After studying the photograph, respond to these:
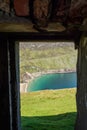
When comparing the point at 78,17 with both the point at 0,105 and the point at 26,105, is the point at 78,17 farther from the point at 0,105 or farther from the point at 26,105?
the point at 26,105

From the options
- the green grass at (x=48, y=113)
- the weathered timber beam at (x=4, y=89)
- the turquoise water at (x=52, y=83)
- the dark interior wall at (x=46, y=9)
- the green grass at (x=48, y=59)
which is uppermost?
the dark interior wall at (x=46, y=9)

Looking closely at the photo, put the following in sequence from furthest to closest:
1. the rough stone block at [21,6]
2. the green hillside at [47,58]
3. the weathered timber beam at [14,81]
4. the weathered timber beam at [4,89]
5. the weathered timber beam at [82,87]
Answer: the green hillside at [47,58] → the weathered timber beam at [14,81] → the weathered timber beam at [4,89] → the weathered timber beam at [82,87] → the rough stone block at [21,6]

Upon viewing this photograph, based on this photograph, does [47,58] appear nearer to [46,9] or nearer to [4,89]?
[4,89]

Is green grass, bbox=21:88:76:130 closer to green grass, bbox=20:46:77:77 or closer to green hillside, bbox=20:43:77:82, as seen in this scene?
green grass, bbox=20:46:77:77

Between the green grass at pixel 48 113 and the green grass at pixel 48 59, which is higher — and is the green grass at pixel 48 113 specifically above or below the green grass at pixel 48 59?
above

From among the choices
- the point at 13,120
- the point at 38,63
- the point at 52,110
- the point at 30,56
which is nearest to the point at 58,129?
the point at 13,120

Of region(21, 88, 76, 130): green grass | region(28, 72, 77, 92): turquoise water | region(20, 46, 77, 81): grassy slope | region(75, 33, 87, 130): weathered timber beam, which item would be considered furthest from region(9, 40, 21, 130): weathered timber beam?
region(20, 46, 77, 81): grassy slope

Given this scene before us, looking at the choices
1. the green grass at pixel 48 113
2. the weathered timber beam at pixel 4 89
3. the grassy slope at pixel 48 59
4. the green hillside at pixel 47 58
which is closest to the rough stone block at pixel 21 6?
the weathered timber beam at pixel 4 89

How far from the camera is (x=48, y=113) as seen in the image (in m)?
11.1

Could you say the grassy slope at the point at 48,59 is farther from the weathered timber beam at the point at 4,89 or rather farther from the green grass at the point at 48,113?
the weathered timber beam at the point at 4,89

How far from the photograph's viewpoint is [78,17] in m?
2.04

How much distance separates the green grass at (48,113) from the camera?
7279 millimetres

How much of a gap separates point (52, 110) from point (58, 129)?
203 inches

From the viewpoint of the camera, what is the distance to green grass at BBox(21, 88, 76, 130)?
728cm
